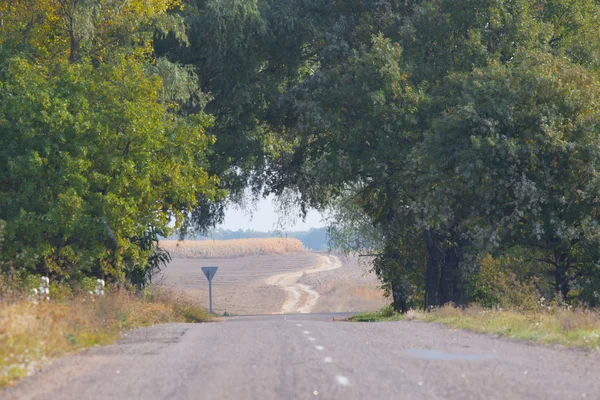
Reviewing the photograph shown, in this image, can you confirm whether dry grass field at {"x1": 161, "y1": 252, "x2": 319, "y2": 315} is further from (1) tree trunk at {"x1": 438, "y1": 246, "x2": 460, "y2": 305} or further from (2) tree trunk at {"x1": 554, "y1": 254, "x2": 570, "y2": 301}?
(2) tree trunk at {"x1": 554, "y1": 254, "x2": 570, "y2": 301}

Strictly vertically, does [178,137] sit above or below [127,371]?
above

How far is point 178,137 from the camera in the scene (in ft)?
87.9

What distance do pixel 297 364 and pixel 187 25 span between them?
22.5 meters

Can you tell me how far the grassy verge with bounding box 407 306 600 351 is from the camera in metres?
14.2

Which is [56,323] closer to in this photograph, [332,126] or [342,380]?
[342,380]

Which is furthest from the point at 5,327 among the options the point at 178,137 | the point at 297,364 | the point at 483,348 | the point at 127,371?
the point at 178,137

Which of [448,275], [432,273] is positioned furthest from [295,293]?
[448,275]

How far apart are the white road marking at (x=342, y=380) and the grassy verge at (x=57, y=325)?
3.58 m

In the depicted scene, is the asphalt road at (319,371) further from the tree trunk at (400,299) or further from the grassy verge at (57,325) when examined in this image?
the tree trunk at (400,299)

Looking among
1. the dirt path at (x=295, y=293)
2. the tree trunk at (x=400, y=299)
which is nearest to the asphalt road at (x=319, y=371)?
the tree trunk at (x=400, y=299)

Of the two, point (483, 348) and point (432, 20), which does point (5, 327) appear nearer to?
point (483, 348)

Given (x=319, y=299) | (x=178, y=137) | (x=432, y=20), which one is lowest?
(x=319, y=299)

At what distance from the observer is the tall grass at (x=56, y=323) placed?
11.4 meters

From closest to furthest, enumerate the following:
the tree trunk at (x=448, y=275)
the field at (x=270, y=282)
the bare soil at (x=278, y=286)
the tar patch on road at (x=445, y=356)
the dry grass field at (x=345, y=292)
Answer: the tar patch on road at (x=445, y=356)
the tree trunk at (x=448, y=275)
the bare soil at (x=278, y=286)
the dry grass field at (x=345, y=292)
the field at (x=270, y=282)
